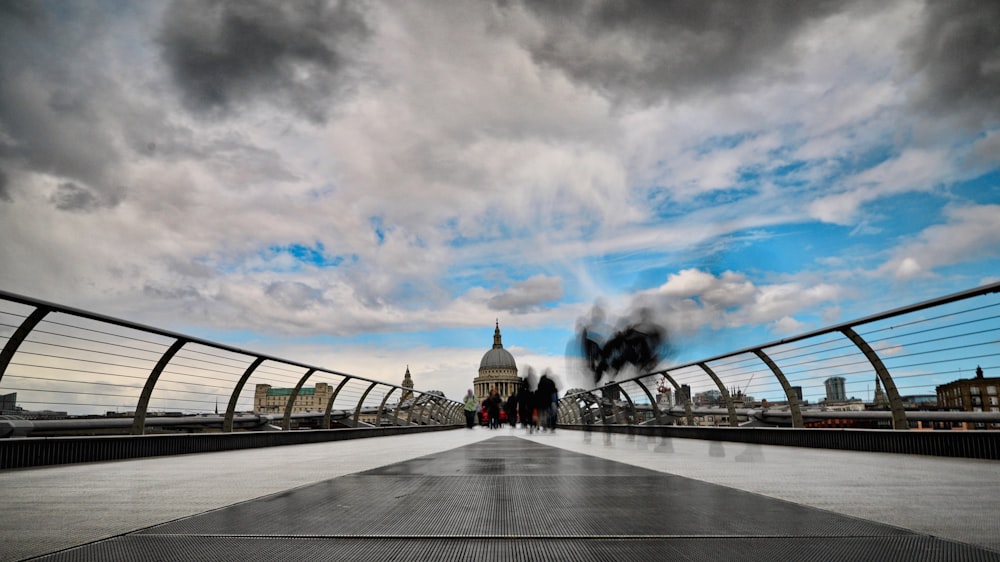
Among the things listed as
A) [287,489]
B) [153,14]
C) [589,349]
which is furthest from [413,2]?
[589,349]

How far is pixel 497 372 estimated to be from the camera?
17800cm

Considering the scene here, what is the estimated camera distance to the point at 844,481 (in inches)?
173

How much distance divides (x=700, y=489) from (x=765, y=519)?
3.84 feet

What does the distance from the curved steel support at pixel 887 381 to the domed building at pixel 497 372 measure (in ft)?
517

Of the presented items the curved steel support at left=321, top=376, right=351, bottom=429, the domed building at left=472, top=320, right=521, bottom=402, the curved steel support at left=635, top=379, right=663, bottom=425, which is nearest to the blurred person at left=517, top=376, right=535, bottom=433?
the curved steel support at left=635, top=379, right=663, bottom=425

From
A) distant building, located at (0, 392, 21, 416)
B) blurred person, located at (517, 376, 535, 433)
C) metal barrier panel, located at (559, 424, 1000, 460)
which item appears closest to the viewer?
distant building, located at (0, 392, 21, 416)

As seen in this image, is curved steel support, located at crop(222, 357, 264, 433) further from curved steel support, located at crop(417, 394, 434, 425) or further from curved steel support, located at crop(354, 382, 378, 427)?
curved steel support, located at crop(417, 394, 434, 425)

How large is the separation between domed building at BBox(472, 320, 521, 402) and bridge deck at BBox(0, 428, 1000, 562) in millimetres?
158965

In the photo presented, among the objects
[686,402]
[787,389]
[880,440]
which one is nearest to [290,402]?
[686,402]

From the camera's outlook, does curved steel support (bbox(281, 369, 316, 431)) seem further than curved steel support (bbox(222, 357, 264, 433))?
Yes

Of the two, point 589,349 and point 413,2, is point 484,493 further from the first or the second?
point 589,349

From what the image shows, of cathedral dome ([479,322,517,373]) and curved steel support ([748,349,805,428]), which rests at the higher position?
cathedral dome ([479,322,517,373])

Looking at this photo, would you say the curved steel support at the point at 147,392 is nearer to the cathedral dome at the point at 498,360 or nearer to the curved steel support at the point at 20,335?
the curved steel support at the point at 20,335

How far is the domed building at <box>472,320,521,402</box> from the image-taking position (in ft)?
552
